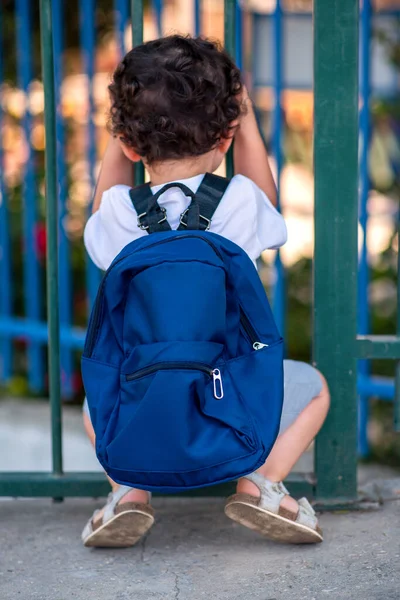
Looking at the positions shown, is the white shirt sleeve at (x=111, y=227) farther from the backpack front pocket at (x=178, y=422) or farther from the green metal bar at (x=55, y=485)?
the green metal bar at (x=55, y=485)

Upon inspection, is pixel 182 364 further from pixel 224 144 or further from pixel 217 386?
pixel 224 144

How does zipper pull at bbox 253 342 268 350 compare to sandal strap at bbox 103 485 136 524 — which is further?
sandal strap at bbox 103 485 136 524

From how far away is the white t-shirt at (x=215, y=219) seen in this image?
2.01 meters

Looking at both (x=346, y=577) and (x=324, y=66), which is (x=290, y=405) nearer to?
(x=346, y=577)

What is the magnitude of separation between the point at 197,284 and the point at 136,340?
0.19 m

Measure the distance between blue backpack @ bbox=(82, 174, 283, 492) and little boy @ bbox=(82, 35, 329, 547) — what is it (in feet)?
0.54

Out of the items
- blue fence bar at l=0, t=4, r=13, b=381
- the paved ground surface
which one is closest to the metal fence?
the paved ground surface

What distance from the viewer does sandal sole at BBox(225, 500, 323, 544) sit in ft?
6.49

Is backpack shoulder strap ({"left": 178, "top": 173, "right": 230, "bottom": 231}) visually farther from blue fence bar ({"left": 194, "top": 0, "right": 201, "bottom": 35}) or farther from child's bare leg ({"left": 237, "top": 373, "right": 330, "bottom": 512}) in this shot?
blue fence bar ({"left": 194, "top": 0, "right": 201, "bottom": 35})

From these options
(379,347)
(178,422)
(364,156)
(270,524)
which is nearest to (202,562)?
(270,524)

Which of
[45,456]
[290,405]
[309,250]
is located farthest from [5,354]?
[290,405]

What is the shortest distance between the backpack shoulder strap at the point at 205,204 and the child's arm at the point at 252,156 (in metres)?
0.13

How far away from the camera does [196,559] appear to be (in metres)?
2.06

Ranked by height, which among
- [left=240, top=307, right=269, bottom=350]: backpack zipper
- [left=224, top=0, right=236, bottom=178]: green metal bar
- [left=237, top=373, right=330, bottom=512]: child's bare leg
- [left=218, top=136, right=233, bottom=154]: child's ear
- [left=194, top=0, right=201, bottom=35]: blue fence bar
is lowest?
[left=237, top=373, right=330, bottom=512]: child's bare leg
